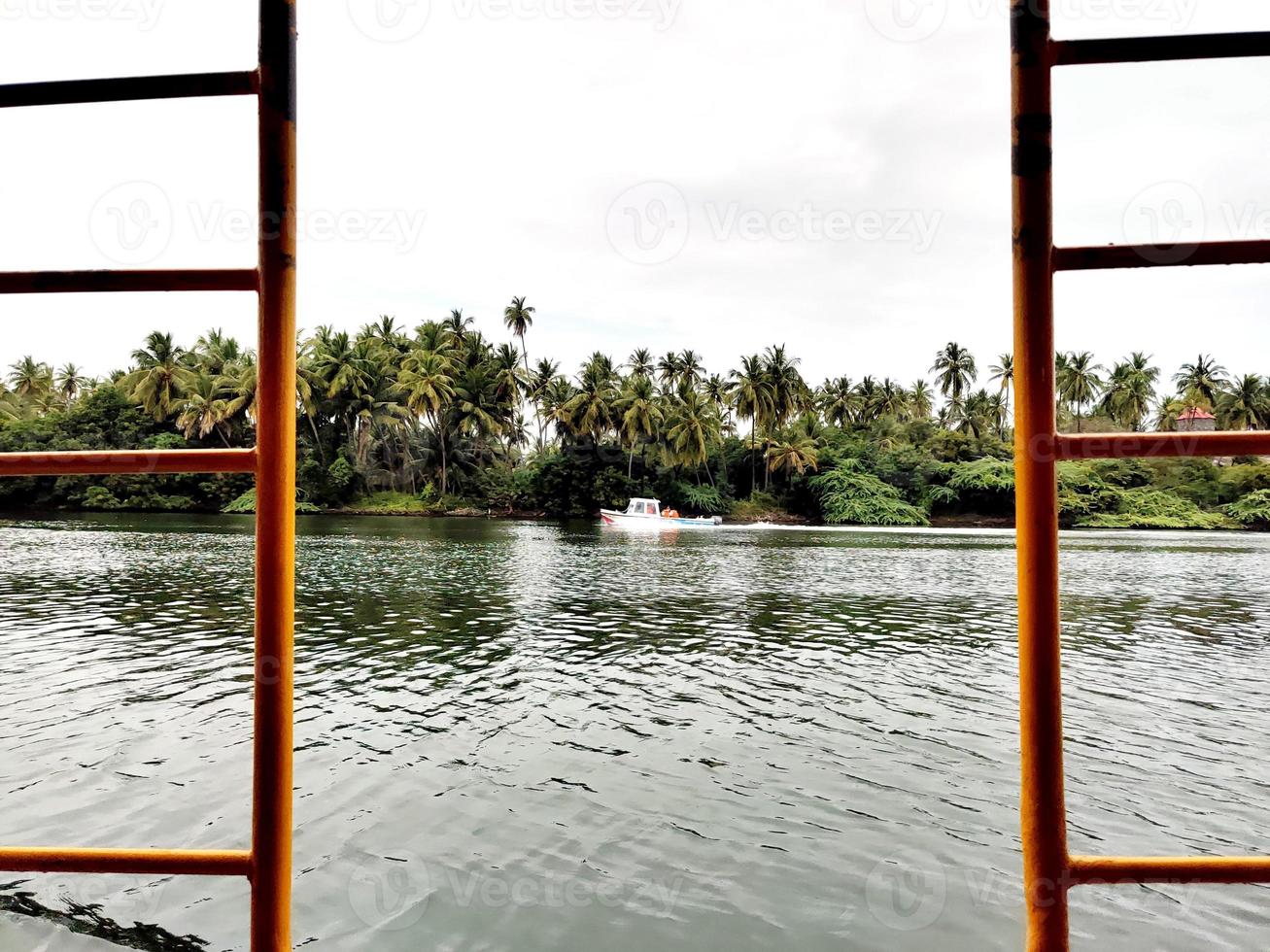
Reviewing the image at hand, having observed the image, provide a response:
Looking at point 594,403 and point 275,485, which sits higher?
point 594,403

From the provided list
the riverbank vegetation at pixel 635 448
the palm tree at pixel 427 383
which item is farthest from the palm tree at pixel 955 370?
the palm tree at pixel 427 383

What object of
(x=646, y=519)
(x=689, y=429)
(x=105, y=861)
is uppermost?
(x=689, y=429)

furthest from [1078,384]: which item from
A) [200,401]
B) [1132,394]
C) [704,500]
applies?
[200,401]

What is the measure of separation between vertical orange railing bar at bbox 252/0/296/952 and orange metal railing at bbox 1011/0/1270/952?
3.60ft

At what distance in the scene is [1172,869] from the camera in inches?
42.3

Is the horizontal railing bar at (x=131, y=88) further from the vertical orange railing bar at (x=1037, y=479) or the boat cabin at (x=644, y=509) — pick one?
the boat cabin at (x=644, y=509)

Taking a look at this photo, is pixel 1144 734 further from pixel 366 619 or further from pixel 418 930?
pixel 366 619

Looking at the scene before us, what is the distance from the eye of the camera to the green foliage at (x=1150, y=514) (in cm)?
5347

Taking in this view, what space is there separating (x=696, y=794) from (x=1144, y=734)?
605cm

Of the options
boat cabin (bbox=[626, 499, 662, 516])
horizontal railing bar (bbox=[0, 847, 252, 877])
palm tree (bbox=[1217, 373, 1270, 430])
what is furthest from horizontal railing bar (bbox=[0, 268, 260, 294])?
boat cabin (bbox=[626, 499, 662, 516])

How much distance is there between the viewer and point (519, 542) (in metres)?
38.9

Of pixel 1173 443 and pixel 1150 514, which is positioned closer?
pixel 1173 443

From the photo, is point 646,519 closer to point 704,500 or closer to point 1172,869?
point 704,500

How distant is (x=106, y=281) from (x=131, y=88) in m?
0.29
